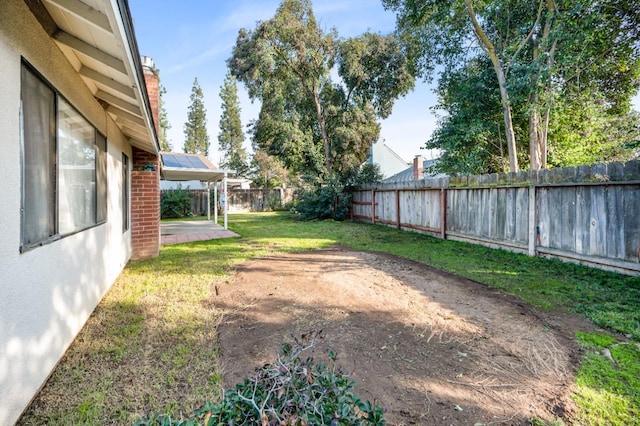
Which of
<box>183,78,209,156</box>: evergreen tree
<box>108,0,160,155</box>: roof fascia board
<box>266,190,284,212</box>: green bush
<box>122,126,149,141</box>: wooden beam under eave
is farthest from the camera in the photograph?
<box>183,78,209,156</box>: evergreen tree

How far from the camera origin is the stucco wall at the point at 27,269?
5.85 feet

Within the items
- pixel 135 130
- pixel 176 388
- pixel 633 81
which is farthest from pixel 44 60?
pixel 633 81

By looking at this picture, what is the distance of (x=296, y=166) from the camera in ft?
50.4

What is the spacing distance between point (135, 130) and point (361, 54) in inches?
490

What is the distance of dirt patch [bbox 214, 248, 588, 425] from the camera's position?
209 centimetres

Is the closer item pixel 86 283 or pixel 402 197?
pixel 86 283

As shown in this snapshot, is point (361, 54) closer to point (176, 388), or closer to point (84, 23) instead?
point (84, 23)

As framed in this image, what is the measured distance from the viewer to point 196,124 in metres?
37.5

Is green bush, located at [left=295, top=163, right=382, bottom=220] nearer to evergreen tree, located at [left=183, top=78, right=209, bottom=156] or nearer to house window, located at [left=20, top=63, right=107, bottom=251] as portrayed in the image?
house window, located at [left=20, top=63, right=107, bottom=251]

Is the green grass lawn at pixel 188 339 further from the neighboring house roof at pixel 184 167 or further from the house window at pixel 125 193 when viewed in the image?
the neighboring house roof at pixel 184 167

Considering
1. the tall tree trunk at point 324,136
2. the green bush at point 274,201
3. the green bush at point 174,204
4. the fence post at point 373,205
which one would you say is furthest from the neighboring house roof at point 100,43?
the green bush at point 274,201

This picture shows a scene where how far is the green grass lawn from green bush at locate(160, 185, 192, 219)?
13.3m

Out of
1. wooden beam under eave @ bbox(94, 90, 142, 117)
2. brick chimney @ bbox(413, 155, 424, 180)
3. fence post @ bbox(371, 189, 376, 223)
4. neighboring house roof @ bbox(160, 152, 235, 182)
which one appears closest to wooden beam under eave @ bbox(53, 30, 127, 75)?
wooden beam under eave @ bbox(94, 90, 142, 117)

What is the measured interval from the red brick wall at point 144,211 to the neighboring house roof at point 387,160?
66.8ft
